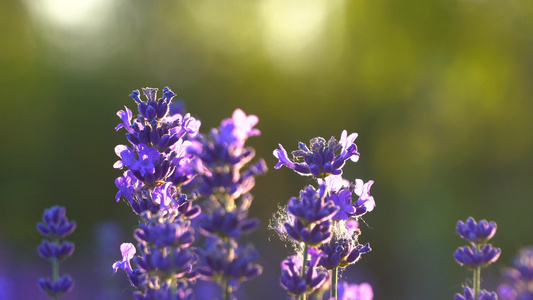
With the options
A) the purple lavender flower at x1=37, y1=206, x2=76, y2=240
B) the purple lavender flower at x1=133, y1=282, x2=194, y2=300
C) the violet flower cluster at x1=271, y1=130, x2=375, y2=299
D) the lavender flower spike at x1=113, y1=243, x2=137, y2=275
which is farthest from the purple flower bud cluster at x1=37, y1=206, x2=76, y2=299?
the violet flower cluster at x1=271, y1=130, x2=375, y2=299

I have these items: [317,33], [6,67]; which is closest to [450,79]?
[317,33]

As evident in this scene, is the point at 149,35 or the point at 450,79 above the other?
the point at 149,35

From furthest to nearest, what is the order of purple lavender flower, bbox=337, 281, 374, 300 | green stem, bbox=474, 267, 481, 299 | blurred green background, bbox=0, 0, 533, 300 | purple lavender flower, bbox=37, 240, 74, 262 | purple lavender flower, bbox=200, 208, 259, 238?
blurred green background, bbox=0, 0, 533, 300 → purple lavender flower, bbox=337, 281, 374, 300 → purple lavender flower, bbox=37, 240, 74, 262 → green stem, bbox=474, 267, 481, 299 → purple lavender flower, bbox=200, 208, 259, 238

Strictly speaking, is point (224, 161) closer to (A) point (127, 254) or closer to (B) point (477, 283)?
(A) point (127, 254)

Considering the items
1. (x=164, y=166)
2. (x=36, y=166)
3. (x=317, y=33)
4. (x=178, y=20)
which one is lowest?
(x=164, y=166)

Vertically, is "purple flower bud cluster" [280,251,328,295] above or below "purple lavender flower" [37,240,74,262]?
below

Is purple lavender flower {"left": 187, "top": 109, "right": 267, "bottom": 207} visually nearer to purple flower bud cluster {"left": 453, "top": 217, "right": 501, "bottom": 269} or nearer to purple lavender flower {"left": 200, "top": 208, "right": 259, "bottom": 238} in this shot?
purple lavender flower {"left": 200, "top": 208, "right": 259, "bottom": 238}

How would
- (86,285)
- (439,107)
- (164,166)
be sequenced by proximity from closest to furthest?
(164,166) < (86,285) < (439,107)

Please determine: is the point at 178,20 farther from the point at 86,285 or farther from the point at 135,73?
the point at 86,285
